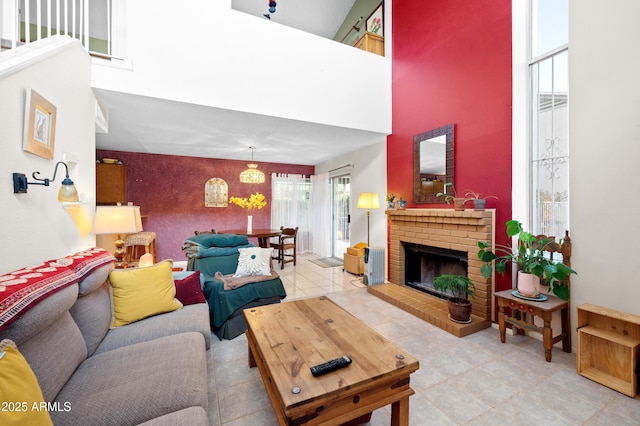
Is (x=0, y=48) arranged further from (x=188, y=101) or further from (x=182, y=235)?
(x=182, y=235)

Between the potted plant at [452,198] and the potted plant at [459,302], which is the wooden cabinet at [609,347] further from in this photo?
the potted plant at [452,198]

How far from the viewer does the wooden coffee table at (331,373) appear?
1185 mm

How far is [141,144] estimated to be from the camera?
4.87m

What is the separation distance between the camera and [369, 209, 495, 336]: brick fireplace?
9.15 feet

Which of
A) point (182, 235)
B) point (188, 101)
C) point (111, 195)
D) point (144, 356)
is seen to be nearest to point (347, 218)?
point (182, 235)

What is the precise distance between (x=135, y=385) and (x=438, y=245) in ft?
10.6

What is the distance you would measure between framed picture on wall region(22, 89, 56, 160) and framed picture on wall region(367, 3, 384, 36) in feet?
15.4

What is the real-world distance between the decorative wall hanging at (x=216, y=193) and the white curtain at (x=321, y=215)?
2.21 m

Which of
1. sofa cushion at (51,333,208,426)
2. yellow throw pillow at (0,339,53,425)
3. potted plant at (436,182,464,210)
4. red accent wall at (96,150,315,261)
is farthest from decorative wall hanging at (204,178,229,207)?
yellow throw pillow at (0,339,53,425)

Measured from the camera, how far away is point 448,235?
3.22 m

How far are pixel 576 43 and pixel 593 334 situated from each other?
7.61 feet

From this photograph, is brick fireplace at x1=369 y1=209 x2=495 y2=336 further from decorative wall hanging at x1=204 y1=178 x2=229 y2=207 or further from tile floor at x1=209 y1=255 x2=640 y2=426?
decorative wall hanging at x1=204 y1=178 x2=229 y2=207

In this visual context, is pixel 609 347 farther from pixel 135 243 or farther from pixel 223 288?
pixel 135 243

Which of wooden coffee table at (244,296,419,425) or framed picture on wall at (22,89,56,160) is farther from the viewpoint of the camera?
framed picture on wall at (22,89,56,160)
